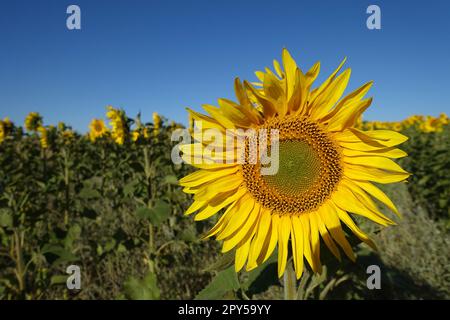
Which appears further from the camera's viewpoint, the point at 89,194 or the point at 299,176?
the point at 89,194

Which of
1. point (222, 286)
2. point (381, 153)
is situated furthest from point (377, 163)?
point (222, 286)

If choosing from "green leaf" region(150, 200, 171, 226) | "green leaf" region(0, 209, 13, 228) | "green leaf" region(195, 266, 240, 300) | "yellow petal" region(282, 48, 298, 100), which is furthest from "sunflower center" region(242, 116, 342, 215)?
"green leaf" region(0, 209, 13, 228)

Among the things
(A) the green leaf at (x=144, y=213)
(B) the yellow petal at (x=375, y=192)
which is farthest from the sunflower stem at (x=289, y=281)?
(A) the green leaf at (x=144, y=213)

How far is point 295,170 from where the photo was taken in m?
1.54

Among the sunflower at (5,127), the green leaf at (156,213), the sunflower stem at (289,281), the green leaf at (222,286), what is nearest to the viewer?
the sunflower stem at (289,281)

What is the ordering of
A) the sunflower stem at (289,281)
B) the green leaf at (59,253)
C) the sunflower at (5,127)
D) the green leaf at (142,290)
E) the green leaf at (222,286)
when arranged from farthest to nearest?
the sunflower at (5,127) → the green leaf at (59,253) → the green leaf at (142,290) → the green leaf at (222,286) → the sunflower stem at (289,281)

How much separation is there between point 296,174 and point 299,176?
0.02 meters

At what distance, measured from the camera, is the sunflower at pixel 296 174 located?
132cm

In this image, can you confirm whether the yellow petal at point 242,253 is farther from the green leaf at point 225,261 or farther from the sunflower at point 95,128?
the sunflower at point 95,128

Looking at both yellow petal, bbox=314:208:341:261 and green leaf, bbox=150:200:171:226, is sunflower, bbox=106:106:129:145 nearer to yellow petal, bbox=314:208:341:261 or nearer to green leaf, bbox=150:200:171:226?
green leaf, bbox=150:200:171:226

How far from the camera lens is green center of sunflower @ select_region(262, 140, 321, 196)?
4.97ft

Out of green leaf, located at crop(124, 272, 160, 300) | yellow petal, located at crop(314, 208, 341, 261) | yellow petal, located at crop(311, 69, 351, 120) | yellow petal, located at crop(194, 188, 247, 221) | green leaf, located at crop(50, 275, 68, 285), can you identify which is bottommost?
green leaf, located at crop(50, 275, 68, 285)

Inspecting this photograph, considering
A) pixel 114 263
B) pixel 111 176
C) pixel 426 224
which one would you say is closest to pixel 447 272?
pixel 426 224

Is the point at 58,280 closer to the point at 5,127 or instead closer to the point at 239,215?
the point at 239,215
